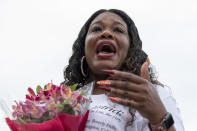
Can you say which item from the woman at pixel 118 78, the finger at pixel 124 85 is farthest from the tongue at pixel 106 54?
the finger at pixel 124 85

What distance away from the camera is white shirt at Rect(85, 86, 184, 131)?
11.0 feet

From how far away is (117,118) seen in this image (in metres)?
3.46

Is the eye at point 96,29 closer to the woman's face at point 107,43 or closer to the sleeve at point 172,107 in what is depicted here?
the woman's face at point 107,43

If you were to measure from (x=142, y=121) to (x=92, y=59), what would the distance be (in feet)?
3.88

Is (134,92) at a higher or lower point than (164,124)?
higher

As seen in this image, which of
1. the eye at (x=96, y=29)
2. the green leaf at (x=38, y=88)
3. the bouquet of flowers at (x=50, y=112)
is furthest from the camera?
the eye at (x=96, y=29)

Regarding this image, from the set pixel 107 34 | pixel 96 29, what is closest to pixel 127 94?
pixel 107 34

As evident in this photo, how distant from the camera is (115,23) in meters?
4.45

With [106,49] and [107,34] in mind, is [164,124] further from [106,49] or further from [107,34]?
[107,34]

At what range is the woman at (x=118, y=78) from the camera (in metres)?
2.51

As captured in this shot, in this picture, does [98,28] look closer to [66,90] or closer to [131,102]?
[66,90]

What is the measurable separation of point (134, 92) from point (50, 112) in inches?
30.2

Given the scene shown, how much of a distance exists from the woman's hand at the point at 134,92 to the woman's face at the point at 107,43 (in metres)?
1.45

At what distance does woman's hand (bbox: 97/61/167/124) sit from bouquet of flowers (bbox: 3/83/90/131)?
461mm
